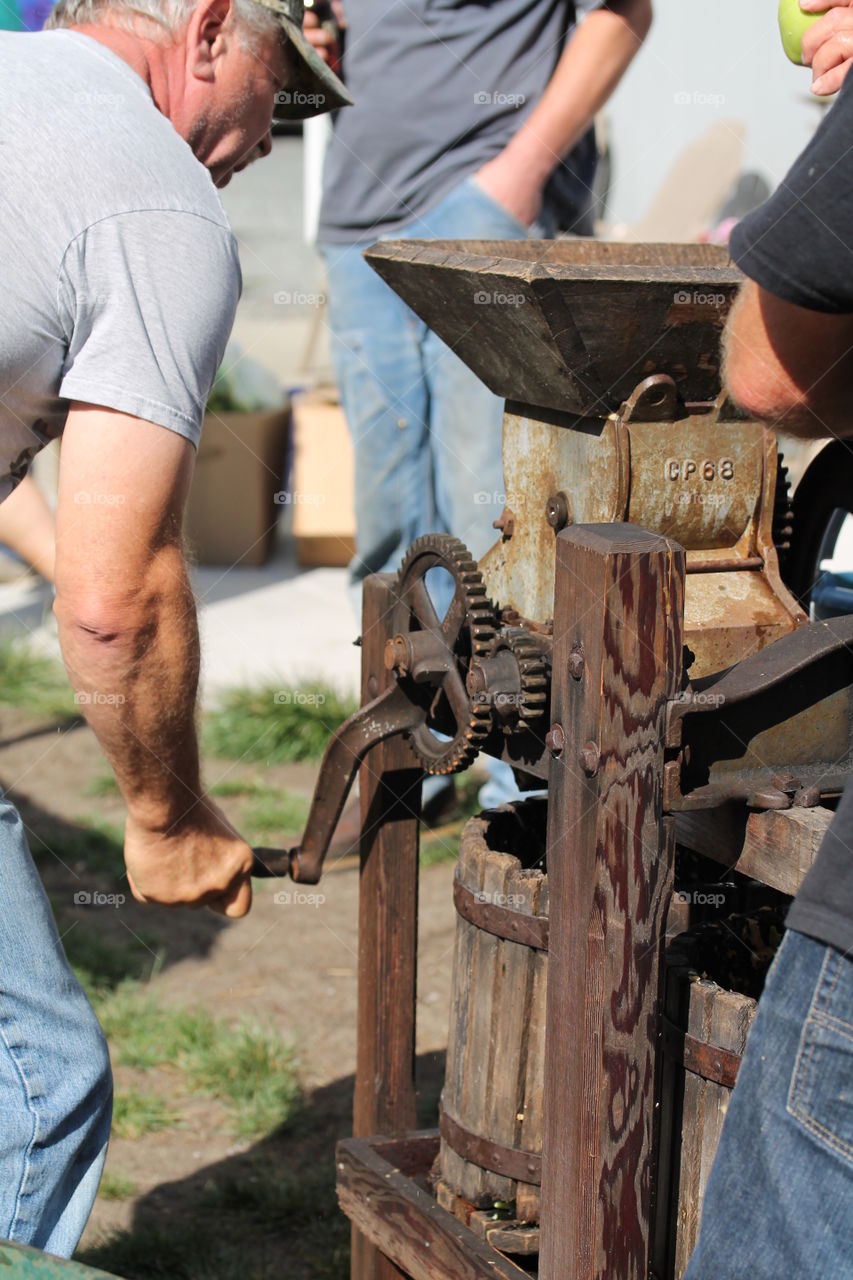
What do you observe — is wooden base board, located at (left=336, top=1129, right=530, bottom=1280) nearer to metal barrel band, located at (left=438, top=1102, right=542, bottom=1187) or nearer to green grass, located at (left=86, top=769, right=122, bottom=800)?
metal barrel band, located at (left=438, top=1102, right=542, bottom=1187)

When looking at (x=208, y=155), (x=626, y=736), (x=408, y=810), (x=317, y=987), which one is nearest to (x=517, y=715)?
(x=626, y=736)

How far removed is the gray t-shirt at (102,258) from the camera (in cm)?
187

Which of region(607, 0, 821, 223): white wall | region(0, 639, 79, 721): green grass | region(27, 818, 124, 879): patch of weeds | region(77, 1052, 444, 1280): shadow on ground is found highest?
region(607, 0, 821, 223): white wall

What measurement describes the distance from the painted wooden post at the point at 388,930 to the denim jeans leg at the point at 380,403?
5.04 ft

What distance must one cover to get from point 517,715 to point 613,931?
37cm

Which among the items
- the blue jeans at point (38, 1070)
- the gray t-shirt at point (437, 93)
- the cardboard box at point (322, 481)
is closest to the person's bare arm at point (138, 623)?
the blue jeans at point (38, 1070)

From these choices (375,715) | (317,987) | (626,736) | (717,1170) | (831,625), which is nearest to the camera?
(717,1170)

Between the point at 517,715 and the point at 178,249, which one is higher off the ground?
the point at 178,249

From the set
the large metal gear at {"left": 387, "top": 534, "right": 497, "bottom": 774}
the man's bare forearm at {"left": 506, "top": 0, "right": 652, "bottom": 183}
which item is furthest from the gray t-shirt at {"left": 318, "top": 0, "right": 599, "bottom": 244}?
the large metal gear at {"left": 387, "top": 534, "right": 497, "bottom": 774}

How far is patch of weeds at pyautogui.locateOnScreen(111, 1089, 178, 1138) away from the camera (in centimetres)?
313

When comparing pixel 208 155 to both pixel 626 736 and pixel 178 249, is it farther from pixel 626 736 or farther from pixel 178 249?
pixel 626 736

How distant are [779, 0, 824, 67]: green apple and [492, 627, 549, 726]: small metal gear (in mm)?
825

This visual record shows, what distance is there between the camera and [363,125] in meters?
3.87

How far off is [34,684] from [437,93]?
295cm
